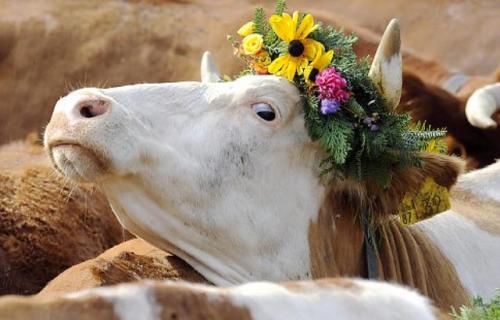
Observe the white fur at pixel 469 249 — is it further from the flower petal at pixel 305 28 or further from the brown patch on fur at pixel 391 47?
the flower petal at pixel 305 28

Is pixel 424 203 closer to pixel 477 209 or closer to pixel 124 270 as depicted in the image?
pixel 477 209

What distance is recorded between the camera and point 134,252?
432 centimetres

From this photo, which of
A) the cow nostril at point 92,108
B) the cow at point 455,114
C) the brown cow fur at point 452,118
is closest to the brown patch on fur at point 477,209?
the cow nostril at point 92,108

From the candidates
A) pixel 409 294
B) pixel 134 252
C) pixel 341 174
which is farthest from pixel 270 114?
pixel 409 294

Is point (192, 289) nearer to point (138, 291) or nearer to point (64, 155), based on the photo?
point (138, 291)

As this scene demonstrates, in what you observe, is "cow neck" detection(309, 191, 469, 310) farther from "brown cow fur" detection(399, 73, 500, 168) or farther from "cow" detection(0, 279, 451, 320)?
"brown cow fur" detection(399, 73, 500, 168)

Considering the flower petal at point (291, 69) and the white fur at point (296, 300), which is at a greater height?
the white fur at point (296, 300)

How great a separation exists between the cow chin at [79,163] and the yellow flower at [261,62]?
0.83 meters

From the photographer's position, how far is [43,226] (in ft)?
17.8

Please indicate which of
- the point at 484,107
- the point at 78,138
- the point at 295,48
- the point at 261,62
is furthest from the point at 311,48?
the point at 484,107

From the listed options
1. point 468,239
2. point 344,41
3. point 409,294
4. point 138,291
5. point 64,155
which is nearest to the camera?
point 138,291

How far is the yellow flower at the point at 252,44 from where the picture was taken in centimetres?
452

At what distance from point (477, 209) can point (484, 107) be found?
2227mm

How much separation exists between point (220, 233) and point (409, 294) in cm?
191
